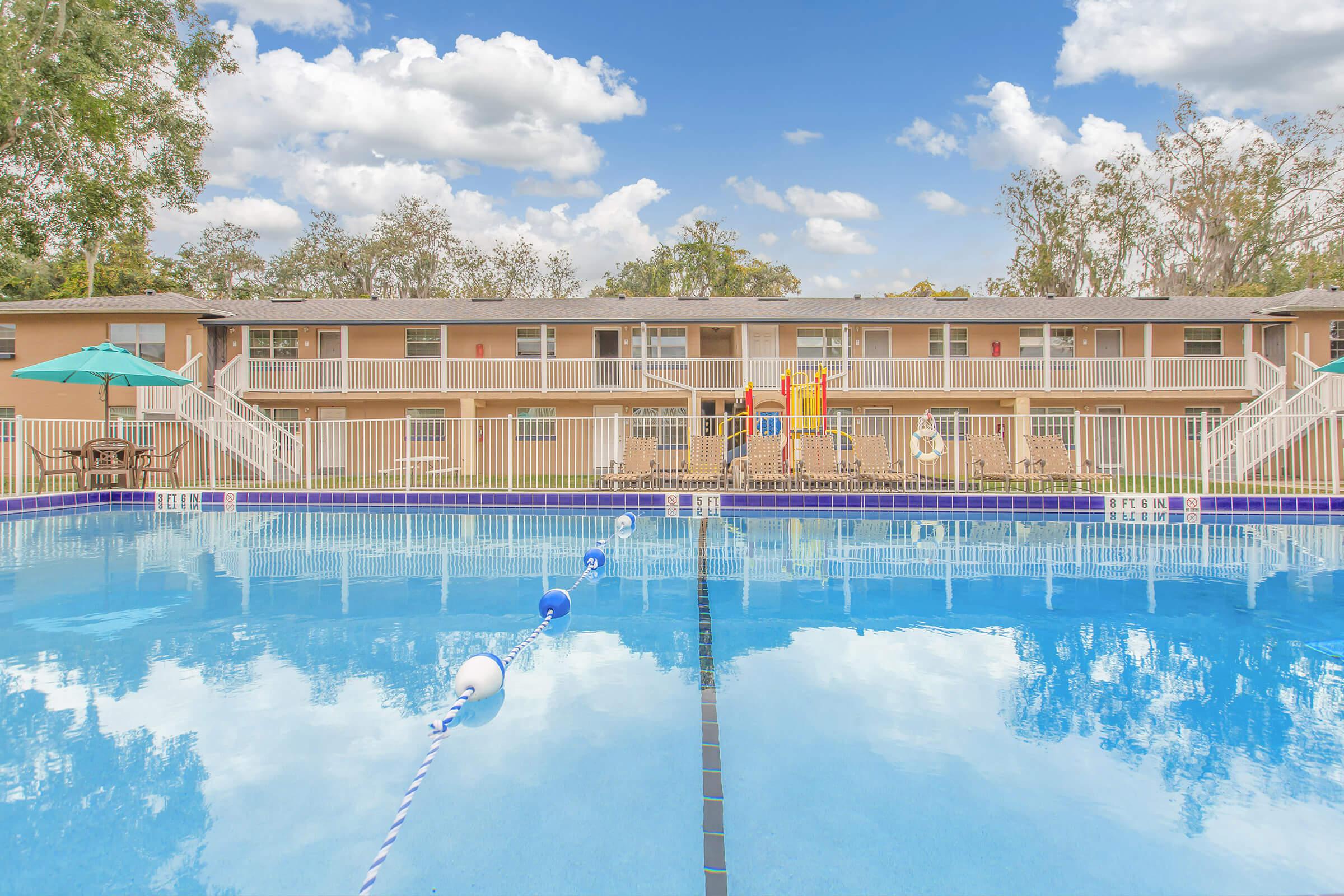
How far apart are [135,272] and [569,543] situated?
32.8 m

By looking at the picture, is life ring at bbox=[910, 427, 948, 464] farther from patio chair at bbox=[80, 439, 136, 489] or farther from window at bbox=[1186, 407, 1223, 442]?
patio chair at bbox=[80, 439, 136, 489]

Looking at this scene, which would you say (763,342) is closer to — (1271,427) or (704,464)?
(704,464)

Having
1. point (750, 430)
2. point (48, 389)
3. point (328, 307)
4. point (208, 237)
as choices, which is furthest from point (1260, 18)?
point (208, 237)

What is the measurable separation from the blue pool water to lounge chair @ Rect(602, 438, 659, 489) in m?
6.48

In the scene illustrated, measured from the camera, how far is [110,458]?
13453 mm

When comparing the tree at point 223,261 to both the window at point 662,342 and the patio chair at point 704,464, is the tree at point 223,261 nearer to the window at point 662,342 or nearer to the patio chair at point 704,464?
the window at point 662,342

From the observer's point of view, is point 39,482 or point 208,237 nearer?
point 39,482

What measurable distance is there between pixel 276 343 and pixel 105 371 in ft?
31.5

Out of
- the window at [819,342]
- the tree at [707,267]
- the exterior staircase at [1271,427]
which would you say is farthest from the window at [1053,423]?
the tree at [707,267]

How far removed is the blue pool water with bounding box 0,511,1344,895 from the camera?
7.77ft

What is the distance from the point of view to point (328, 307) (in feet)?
73.7

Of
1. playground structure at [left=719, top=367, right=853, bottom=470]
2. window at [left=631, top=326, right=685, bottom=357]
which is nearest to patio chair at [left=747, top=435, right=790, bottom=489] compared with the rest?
playground structure at [left=719, top=367, right=853, bottom=470]

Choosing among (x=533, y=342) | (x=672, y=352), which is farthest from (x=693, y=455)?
(x=533, y=342)

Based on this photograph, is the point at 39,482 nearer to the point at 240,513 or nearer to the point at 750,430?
the point at 240,513
